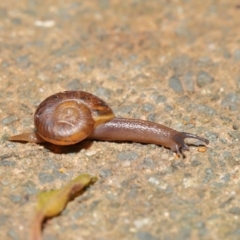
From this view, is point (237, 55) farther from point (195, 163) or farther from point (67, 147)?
point (67, 147)

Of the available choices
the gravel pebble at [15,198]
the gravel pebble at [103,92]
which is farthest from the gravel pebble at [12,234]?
the gravel pebble at [103,92]

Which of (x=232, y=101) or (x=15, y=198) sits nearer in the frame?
(x=15, y=198)

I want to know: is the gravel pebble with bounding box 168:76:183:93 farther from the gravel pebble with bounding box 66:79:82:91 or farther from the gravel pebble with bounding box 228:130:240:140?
the gravel pebble with bounding box 66:79:82:91

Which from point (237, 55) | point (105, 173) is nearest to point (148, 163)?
point (105, 173)

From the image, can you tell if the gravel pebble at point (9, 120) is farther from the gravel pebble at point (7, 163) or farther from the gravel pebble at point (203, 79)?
the gravel pebble at point (203, 79)

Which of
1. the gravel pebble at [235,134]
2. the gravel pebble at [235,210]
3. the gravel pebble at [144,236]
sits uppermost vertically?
the gravel pebble at [235,134]

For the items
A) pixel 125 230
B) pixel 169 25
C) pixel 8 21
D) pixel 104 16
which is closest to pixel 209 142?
pixel 125 230

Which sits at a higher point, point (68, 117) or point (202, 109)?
point (68, 117)

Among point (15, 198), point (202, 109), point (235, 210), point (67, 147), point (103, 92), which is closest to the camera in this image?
point (235, 210)
